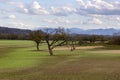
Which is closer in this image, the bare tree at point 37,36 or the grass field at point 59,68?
the grass field at point 59,68

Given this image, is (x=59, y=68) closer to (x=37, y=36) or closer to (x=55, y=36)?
(x=55, y=36)

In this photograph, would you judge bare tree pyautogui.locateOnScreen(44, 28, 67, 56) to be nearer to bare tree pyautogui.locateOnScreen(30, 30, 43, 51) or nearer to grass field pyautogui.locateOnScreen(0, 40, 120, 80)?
bare tree pyautogui.locateOnScreen(30, 30, 43, 51)

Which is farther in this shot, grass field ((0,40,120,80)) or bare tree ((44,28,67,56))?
bare tree ((44,28,67,56))

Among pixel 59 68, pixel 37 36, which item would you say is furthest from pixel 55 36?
pixel 59 68

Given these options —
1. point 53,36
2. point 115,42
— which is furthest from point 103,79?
point 115,42

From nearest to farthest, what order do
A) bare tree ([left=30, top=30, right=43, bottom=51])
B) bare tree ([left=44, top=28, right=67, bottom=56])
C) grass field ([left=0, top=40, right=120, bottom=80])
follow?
1. grass field ([left=0, top=40, right=120, bottom=80])
2. bare tree ([left=44, top=28, right=67, bottom=56])
3. bare tree ([left=30, top=30, right=43, bottom=51])

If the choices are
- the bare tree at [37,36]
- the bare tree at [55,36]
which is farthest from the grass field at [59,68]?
the bare tree at [37,36]

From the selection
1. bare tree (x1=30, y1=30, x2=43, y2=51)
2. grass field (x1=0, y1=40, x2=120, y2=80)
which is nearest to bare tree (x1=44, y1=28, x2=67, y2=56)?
bare tree (x1=30, y1=30, x2=43, y2=51)

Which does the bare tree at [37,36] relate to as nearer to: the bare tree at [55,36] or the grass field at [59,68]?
the bare tree at [55,36]

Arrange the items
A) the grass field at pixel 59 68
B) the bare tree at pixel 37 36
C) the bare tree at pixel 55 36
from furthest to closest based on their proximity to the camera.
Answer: the bare tree at pixel 37 36, the bare tree at pixel 55 36, the grass field at pixel 59 68

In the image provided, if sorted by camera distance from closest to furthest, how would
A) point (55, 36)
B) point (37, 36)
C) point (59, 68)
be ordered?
point (59, 68), point (55, 36), point (37, 36)

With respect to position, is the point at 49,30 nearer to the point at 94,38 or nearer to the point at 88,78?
the point at 88,78

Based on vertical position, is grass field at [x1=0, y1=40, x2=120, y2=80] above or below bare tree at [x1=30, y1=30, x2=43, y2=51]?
below

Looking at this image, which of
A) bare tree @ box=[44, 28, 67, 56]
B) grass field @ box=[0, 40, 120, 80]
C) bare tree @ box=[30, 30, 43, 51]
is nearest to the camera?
grass field @ box=[0, 40, 120, 80]
